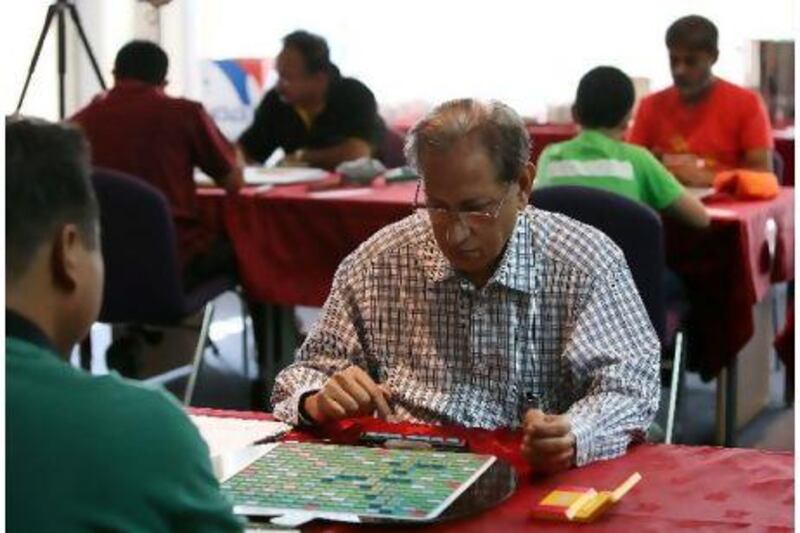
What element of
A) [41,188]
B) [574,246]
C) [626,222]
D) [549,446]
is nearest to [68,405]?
[41,188]

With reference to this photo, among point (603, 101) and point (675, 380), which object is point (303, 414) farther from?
point (603, 101)

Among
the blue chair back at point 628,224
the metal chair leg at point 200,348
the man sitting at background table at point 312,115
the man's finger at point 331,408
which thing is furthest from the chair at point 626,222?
the man sitting at background table at point 312,115

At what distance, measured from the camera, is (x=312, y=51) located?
17.5 feet

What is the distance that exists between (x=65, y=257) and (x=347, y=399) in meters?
A: 0.88

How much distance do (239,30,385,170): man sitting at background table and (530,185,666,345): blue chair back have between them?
6.25ft

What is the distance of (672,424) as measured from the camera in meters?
3.86

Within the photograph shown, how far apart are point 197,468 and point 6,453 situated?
0.15 meters

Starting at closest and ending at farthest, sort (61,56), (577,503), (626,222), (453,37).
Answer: (577,503) < (626,222) < (61,56) < (453,37)

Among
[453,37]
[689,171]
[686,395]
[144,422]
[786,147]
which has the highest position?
[453,37]

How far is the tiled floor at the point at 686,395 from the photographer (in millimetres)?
4387

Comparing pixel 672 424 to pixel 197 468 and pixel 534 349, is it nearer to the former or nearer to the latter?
pixel 534 349

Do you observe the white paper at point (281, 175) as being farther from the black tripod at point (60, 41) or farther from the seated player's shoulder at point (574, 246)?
the seated player's shoulder at point (574, 246)

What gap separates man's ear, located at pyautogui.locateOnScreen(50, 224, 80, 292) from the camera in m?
1.27

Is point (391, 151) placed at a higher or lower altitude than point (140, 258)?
higher
